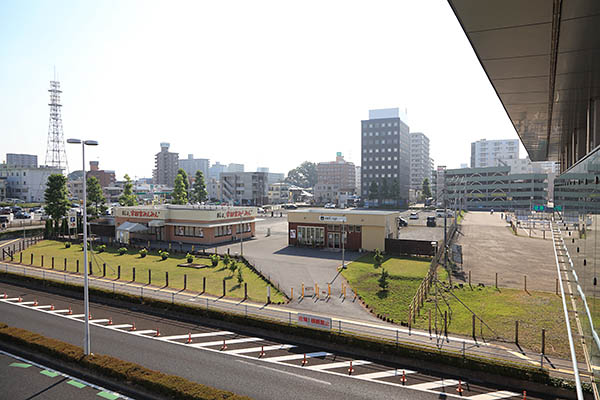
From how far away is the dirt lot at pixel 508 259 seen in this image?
99.5ft

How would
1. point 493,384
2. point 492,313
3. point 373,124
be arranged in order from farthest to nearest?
point 373,124 < point 492,313 < point 493,384

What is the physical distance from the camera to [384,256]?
133 ft

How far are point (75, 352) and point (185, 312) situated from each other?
22.5 ft

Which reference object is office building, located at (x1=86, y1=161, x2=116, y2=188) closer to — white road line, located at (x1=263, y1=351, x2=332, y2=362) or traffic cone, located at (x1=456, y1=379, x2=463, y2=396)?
white road line, located at (x1=263, y1=351, x2=332, y2=362)

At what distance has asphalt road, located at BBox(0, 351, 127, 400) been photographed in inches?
567

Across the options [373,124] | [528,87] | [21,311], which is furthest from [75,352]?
[373,124]

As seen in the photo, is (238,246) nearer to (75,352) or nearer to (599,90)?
(75,352)

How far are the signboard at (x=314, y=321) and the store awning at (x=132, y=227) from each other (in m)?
38.2

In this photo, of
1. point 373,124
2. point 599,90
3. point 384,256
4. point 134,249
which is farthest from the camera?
point 373,124

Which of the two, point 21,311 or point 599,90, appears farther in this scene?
point 21,311

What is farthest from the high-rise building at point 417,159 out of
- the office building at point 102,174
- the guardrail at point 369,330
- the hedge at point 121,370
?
the hedge at point 121,370

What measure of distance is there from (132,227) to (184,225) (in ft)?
24.3

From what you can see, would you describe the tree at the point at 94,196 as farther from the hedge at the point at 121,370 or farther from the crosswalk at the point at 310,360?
the hedge at the point at 121,370

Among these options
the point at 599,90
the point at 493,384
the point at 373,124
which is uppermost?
the point at 373,124
